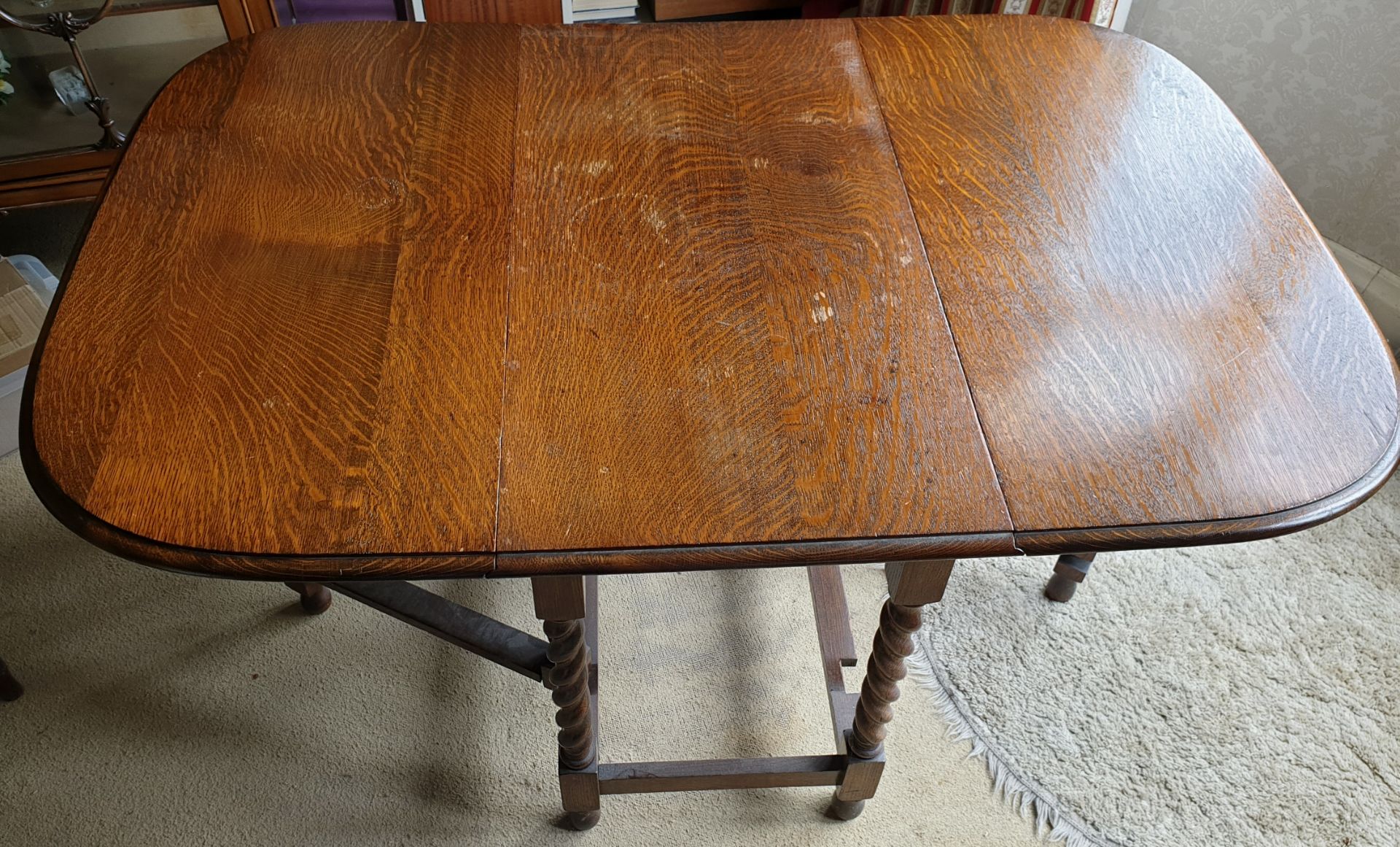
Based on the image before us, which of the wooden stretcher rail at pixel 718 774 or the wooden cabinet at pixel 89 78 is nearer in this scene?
the wooden stretcher rail at pixel 718 774

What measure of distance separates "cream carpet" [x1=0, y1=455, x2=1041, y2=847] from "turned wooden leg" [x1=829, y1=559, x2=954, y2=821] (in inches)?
3.5

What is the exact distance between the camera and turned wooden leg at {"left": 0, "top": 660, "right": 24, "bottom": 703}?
1.36 m

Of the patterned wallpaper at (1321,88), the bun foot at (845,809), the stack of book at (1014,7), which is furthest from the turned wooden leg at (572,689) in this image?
the patterned wallpaper at (1321,88)

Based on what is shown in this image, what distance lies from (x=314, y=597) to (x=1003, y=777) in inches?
39.3

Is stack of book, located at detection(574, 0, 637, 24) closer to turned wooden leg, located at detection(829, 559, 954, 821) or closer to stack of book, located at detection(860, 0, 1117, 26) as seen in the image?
stack of book, located at detection(860, 0, 1117, 26)

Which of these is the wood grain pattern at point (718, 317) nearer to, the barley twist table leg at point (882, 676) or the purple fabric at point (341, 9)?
the barley twist table leg at point (882, 676)

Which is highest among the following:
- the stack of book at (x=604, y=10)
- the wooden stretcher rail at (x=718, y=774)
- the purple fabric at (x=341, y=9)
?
the purple fabric at (x=341, y=9)

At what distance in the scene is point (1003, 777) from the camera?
4.45 ft

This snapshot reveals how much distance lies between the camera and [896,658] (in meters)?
1.09

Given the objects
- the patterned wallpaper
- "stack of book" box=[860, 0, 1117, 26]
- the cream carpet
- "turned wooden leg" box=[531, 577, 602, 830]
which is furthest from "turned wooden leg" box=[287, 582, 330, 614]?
the patterned wallpaper

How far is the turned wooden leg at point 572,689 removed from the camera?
0.96 m

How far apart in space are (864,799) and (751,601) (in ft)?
1.13

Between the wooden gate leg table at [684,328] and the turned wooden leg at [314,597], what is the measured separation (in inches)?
13.7

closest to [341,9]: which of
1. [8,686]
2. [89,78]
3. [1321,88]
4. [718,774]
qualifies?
[89,78]
